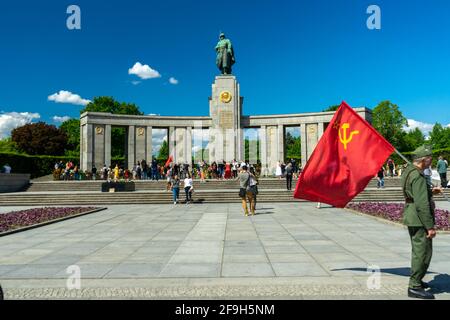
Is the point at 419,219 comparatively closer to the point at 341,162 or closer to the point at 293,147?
the point at 341,162

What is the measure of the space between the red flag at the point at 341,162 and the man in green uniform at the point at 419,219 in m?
0.77

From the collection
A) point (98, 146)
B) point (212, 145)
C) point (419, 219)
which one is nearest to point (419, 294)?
point (419, 219)

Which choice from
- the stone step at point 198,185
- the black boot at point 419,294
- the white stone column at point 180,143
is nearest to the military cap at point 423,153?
the black boot at point 419,294

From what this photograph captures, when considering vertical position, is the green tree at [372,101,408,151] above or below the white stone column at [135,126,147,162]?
above

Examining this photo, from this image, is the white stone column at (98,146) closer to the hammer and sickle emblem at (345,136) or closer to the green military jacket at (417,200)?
the hammer and sickle emblem at (345,136)

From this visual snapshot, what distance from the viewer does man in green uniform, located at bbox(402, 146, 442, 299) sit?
198 inches

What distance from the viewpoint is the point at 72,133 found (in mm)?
73938

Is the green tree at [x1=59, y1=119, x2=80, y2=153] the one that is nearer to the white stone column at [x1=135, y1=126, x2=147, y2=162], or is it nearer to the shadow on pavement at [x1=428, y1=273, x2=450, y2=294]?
the white stone column at [x1=135, y1=126, x2=147, y2=162]

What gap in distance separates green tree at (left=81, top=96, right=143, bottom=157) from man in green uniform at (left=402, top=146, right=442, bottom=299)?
63.0 metres

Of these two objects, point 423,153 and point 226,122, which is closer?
point 423,153

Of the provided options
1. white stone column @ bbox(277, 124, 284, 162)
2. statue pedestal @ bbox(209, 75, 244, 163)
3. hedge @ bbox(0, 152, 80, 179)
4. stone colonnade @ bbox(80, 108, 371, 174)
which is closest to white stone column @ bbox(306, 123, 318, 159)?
stone colonnade @ bbox(80, 108, 371, 174)

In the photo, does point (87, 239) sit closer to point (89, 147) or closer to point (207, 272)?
point (207, 272)

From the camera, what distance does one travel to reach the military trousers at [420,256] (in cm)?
507

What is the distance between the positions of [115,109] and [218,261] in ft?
225
